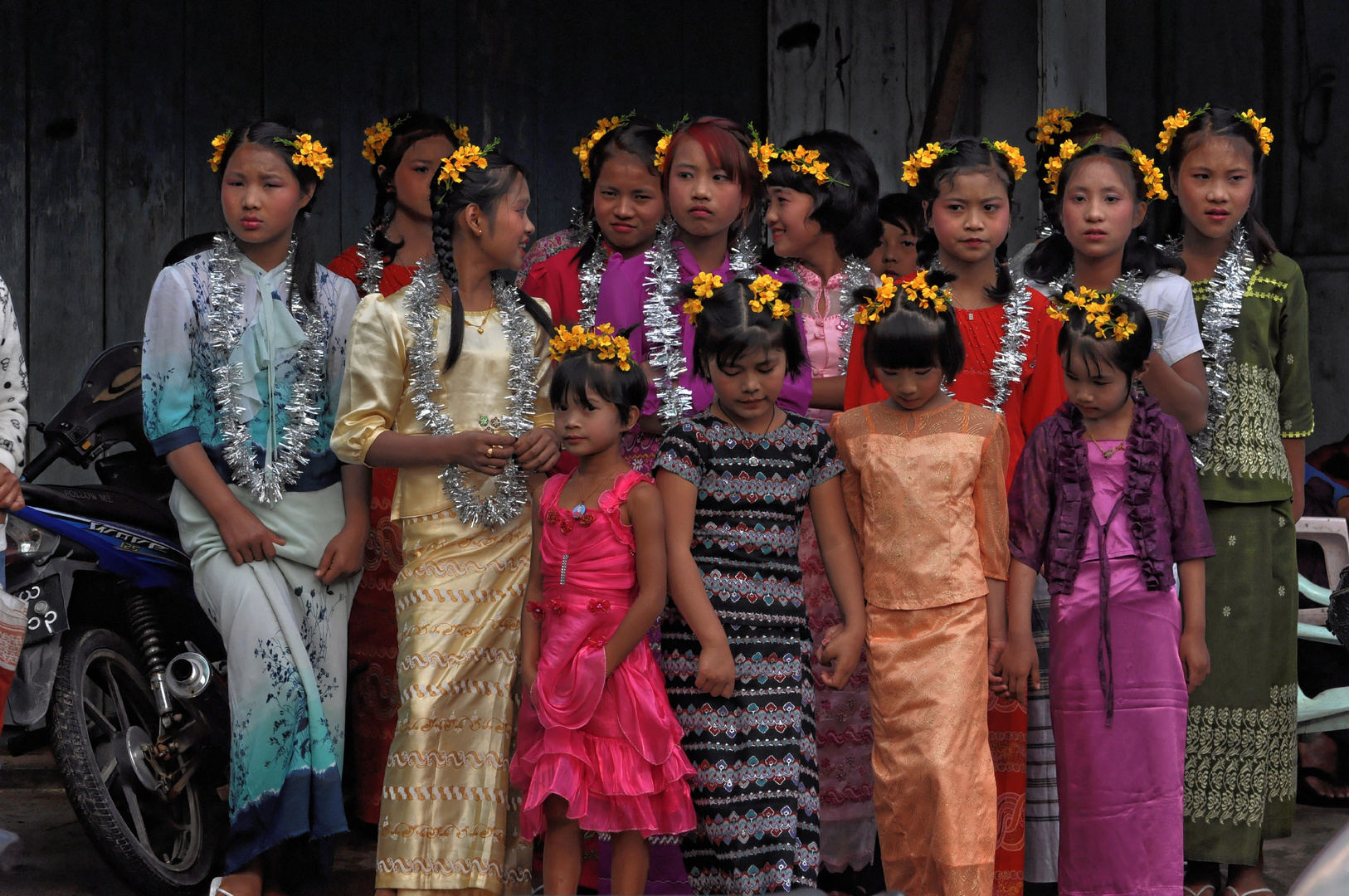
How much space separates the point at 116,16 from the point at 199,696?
2748 millimetres

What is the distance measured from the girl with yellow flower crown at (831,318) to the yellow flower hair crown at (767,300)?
365 millimetres

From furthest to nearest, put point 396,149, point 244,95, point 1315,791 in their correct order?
point 244,95 < point 1315,791 < point 396,149

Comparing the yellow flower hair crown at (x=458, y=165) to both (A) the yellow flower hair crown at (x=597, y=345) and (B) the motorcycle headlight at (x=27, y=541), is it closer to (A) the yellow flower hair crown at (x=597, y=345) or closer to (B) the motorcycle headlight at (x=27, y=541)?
(A) the yellow flower hair crown at (x=597, y=345)

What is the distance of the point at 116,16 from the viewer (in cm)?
545

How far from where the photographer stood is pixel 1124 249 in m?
4.11

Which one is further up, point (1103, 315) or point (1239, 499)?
point (1103, 315)

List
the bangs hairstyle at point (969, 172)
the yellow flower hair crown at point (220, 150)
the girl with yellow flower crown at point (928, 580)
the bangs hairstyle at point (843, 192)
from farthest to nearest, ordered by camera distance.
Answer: the bangs hairstyle at point (843, 192)
the yellow flower hair crown at point (220, 150)
the bangs hairstyle at point (969, 172)
the girl with yellow flower crown at point (928, 580)

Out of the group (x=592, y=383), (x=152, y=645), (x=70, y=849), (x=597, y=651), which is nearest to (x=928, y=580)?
(x=597, y=651)

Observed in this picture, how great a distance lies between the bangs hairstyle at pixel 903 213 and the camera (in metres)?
5.02

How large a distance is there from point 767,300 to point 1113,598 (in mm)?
1105

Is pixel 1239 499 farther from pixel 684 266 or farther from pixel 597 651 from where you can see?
pixel 597 651

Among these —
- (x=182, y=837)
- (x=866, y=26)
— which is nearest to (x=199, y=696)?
(x=182, y=837)

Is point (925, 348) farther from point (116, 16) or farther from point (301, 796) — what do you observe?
point (116, 16)

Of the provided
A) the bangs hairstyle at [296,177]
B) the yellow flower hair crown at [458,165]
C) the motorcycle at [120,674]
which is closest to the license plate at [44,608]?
the motorcycle at [120,674]
